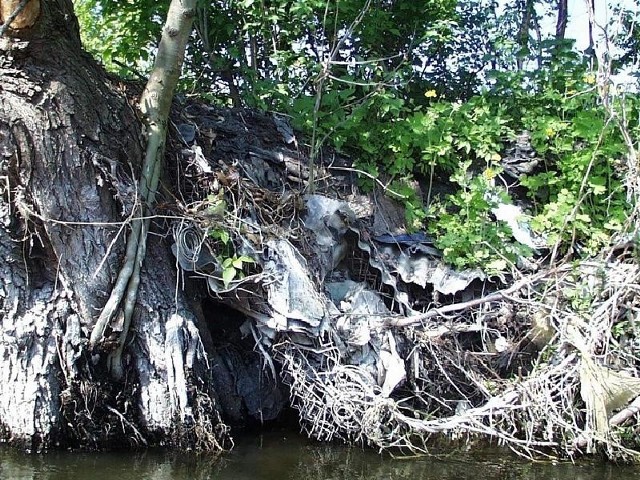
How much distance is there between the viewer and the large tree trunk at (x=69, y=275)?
392 cm

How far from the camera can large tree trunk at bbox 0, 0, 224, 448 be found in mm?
3922

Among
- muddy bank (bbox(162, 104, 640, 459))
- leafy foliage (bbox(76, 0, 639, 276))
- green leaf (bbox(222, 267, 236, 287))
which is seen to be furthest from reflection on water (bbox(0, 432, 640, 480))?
leafy foliage (bbox(76, 0, 639, 276))

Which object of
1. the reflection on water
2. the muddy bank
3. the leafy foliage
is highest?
the leafy foliage

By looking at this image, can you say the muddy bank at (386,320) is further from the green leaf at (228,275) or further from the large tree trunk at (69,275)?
the large tree trunk at (69,275)

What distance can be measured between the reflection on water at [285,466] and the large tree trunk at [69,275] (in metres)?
0.18

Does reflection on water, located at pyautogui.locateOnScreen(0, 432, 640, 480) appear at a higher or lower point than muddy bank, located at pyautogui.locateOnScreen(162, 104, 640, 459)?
lower

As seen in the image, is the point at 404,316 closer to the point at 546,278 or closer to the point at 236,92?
the point at 546,278

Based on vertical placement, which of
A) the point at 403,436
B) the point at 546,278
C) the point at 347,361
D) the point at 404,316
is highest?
the point at 546,278

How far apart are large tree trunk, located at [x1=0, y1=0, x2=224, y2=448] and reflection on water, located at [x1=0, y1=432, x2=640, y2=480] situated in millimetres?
179

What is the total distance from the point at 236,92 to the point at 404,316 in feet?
9.29

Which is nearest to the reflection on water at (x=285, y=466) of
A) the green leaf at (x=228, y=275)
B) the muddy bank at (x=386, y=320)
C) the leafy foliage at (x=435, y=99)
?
the muddy bank at (x=386, y=320)

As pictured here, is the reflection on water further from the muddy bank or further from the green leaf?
the green leaf

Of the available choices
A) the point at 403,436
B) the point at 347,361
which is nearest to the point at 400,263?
the point at 347,361

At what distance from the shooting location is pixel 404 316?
16.2 ft
